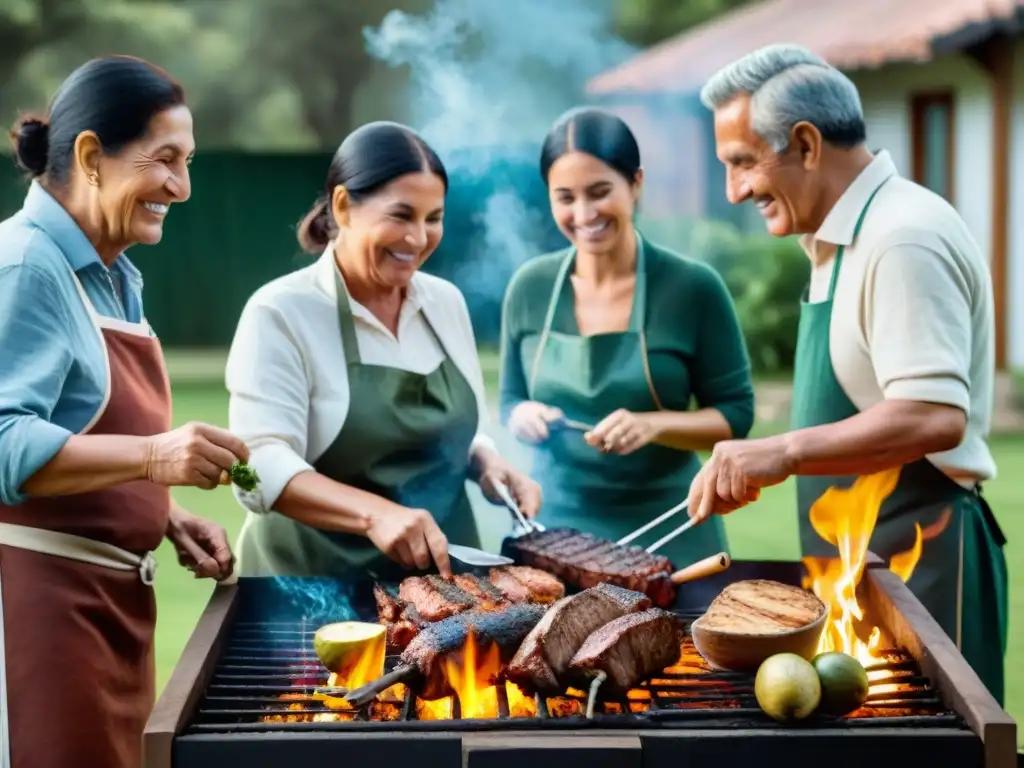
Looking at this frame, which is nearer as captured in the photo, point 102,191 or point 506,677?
point 506,677

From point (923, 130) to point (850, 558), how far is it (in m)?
10.5

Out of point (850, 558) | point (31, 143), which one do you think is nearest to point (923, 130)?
point (850, 558)

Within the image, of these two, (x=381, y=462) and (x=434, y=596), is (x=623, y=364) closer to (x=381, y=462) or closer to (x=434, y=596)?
Answer: (x=381, y=462)

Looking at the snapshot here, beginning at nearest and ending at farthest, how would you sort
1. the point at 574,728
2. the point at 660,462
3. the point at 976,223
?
the point at 574,728 → the point at 660,462 → the point at 976,223

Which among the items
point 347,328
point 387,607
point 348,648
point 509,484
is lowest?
point 348,648

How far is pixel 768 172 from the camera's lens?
11.2 feet

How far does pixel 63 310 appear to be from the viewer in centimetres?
273

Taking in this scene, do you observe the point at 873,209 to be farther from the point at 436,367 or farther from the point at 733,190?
the point at 436,367

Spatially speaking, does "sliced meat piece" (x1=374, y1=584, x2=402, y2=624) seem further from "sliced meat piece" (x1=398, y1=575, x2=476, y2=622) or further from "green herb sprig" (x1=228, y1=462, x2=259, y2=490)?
"green herb sprig" (x1=228, y1=462, x2=259, y2=490)

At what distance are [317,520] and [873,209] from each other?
167 centimetres

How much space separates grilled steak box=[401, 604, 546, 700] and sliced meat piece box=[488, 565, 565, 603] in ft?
0.55

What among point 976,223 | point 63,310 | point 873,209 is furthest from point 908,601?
Answer: point 976,223

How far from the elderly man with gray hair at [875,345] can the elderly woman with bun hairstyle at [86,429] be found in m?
1.36

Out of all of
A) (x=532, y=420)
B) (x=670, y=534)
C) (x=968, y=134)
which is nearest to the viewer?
(x=670, y=534)
